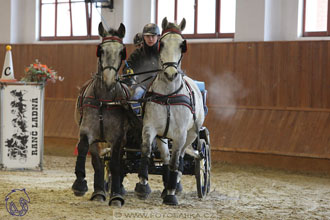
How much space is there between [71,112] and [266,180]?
5.51 metres

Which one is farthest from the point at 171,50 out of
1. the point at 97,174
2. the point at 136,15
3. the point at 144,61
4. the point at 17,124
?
the point at 136,15

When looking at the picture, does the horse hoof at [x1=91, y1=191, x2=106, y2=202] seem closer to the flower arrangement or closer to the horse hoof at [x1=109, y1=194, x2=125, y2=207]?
the horse hoof at [x1=109, y1=194, x2=125, y2=207]

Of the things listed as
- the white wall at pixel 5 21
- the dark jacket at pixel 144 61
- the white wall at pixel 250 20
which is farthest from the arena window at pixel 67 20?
the dark jacket at pixel 144 61

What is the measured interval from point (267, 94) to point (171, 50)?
5.76 m

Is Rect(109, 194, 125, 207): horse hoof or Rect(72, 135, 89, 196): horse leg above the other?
Rect(72, 135, 89, 196): horse leg

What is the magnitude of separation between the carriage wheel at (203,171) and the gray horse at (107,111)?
117 cm

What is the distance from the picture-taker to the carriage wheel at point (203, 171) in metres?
6.90

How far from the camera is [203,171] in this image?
23.6 feet

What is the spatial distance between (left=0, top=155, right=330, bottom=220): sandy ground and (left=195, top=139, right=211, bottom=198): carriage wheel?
127mm

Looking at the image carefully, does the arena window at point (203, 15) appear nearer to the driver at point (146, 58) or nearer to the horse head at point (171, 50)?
the driver at point (146, 58)

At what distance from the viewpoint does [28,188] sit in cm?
757

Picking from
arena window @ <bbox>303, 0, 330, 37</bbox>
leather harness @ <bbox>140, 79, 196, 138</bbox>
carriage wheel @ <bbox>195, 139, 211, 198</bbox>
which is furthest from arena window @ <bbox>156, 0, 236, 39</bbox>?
leather harness @ <bbox>140, 79, 196, 138</bbox>

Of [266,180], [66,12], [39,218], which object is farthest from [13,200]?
[66,12]

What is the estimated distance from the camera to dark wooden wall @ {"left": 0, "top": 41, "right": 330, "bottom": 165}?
1052 cm
